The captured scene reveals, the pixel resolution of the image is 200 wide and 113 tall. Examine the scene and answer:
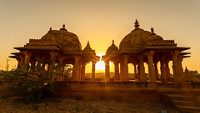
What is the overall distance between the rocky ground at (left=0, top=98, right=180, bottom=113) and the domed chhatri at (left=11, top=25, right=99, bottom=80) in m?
2.69

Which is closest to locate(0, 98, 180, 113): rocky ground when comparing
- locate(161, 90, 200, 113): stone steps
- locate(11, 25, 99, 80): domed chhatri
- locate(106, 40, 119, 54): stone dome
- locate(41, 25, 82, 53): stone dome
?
locate(161, 90, 200, 113): stone steps

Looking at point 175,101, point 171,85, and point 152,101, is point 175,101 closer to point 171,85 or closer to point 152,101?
point 152,101

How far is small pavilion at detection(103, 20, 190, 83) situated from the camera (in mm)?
18128

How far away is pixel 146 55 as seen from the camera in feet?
63.0

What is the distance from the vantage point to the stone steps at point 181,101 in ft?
40.1

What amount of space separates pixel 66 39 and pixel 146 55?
10.9 metres

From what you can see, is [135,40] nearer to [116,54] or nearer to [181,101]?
[116,54]

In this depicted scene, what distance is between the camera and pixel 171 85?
16.5 m

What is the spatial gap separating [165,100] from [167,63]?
395 inches

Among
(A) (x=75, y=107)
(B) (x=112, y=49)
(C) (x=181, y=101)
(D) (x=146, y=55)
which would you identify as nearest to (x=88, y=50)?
(B) (x=112, y=49)

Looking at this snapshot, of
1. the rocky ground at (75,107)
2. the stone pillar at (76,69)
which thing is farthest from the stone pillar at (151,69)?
the stone pillar at (76,69)

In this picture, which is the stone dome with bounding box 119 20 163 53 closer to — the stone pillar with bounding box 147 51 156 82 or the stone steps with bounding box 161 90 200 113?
the stone pillar with bounding box 147 51 156 82

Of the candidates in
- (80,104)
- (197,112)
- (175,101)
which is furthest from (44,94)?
(197,112)

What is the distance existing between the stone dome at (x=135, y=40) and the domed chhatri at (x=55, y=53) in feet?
15.1
